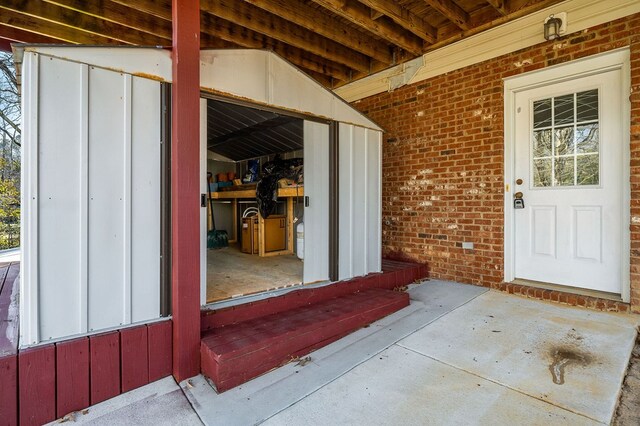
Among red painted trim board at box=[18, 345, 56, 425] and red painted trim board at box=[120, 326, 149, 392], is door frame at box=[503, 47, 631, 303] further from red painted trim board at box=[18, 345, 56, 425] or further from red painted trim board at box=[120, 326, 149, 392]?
red painted trim board at box=[18, 345, 56, 425]

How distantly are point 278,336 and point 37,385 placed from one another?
4.33ft

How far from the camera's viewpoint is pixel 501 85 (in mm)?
3643

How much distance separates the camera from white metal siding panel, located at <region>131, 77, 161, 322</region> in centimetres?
205

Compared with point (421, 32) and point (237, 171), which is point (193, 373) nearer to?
point (421, 32)

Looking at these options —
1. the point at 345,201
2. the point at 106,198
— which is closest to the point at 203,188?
the point at 106,198

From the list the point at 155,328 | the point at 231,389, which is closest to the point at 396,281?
the point at 231,389

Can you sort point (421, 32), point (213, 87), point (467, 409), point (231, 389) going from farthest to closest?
1. point (421, 32)
2. point (213, 87)
3. point (231, 389)
4. point (467, 409)

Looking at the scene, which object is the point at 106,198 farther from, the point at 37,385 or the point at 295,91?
the point at 295,91

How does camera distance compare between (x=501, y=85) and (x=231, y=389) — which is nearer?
(x=231, y=389)

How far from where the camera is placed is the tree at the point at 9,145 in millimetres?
7223

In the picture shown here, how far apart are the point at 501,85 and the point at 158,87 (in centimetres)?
362

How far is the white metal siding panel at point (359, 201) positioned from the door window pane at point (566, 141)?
179 centimetres

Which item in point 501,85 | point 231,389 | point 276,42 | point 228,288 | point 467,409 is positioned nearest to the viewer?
point 467,409

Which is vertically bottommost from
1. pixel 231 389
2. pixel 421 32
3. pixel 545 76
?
pixel 231 389
